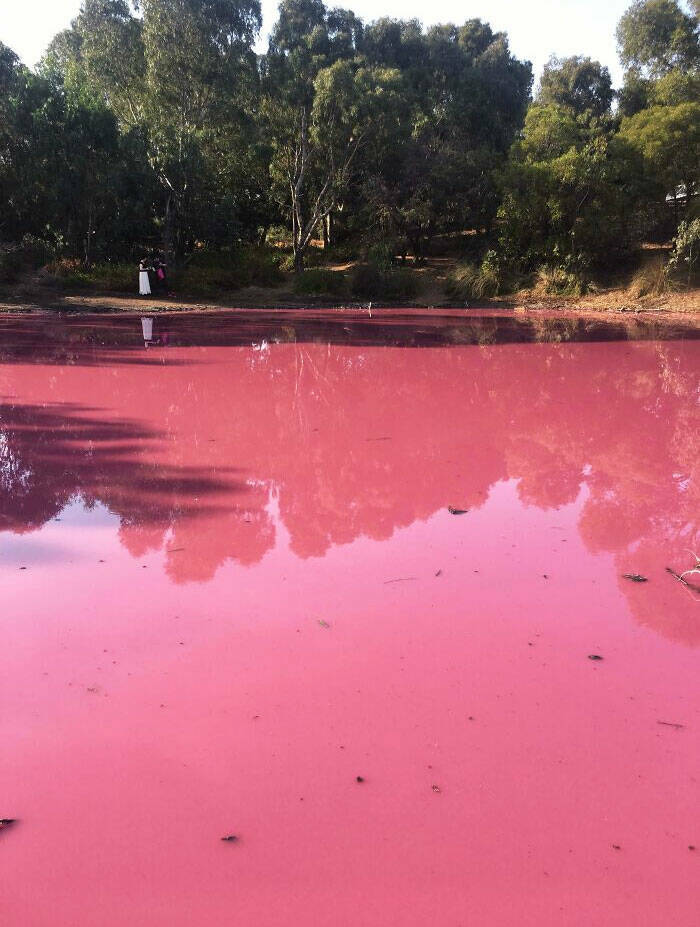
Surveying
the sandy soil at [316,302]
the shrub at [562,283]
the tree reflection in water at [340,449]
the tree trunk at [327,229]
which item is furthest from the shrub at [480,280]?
the tree reflection in water at [340,449]

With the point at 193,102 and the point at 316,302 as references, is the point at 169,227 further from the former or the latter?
the point at 316,302

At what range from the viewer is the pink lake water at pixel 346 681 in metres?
2.48

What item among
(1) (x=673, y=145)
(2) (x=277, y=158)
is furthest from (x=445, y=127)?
(1) (x=673, y=145)

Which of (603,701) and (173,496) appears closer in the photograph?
(603,701)

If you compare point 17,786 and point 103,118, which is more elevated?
point 103,118

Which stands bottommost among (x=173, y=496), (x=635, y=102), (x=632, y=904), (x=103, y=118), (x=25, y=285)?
(x=632, y=904)

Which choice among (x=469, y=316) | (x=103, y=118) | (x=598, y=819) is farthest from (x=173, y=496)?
(x=103, y=118)

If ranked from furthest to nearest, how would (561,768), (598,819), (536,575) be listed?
(536,575)
(561,768)
(598,819)

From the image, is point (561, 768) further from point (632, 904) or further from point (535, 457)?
point (535, 457)

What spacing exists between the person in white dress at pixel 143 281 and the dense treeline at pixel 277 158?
126 inches

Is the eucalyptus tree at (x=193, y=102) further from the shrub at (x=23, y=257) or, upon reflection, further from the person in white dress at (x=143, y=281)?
the shrub at (x=23, y=257)

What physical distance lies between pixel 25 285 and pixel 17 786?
79.3 feet

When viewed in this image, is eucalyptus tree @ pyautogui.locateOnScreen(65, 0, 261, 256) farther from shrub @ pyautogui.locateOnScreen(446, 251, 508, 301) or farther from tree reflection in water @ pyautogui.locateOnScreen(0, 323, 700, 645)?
tree reflection in water @ pyautogui.locateOnScreen(0, 323, 700, 645)

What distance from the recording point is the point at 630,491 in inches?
259
